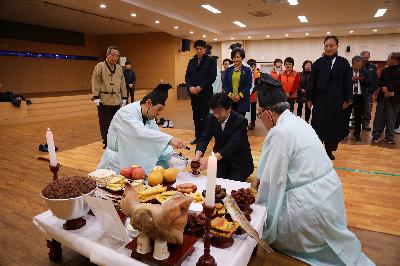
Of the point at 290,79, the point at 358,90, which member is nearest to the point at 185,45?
the point at 290,79

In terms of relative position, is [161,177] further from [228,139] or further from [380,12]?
[380,12]

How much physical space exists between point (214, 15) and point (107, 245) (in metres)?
9.31

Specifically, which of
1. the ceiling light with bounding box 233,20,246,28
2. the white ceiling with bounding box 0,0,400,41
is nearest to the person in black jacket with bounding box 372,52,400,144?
the white ceiling with bounding box 0,0,400,41

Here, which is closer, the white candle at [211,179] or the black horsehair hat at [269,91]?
the white candle at [211,179]

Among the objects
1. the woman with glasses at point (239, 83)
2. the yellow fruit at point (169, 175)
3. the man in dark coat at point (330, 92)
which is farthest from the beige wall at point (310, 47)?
the yellow fruit at point (169, 175)

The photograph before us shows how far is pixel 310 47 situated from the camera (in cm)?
1382

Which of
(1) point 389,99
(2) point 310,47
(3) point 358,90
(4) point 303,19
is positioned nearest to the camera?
(1) point 389,99

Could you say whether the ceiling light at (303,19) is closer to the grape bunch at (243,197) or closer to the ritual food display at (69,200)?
the grape bunch at (243,197)

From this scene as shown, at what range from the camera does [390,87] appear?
4637mm

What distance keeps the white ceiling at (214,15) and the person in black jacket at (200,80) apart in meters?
3.66

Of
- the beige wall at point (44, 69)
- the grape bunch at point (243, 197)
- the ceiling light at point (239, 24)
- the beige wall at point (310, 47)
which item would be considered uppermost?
the ceiling light at point (239, 24)

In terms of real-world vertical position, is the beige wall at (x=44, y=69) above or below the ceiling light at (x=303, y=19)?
below

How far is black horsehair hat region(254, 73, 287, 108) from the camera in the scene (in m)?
1.59

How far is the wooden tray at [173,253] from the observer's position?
104 cm
